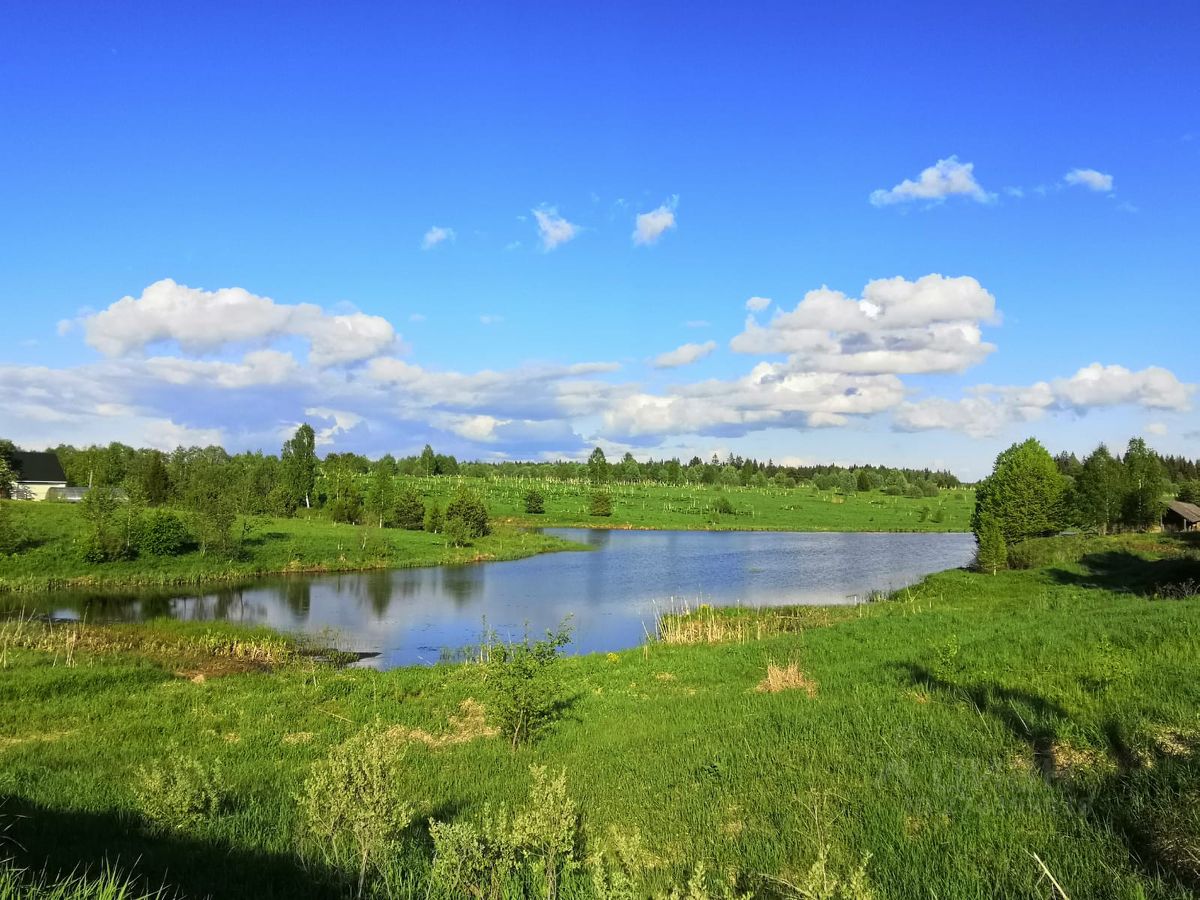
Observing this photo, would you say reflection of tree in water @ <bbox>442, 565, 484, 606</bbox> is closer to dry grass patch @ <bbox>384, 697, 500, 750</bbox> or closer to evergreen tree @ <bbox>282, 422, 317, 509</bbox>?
dry grass patch @ <bbox>384, 697, 500, 750</bbox>

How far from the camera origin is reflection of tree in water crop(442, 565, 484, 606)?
44344 mm

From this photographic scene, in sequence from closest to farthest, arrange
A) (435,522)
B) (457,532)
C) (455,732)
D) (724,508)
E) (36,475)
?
(455,732) → (457,532) → (435,522) → (36,475) → (724,508)

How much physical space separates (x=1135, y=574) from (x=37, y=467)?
359 ft

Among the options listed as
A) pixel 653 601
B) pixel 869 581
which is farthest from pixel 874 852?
pixel 869 581

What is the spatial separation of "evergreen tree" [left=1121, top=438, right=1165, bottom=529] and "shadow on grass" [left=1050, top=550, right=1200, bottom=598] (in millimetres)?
34392

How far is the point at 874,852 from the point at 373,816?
15.8ft

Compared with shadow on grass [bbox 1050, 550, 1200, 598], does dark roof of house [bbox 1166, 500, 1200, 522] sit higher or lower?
higher

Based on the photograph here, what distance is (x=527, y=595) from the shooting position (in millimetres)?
44781

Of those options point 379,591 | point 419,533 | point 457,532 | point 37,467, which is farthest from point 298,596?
point 37,467

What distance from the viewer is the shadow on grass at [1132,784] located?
5.63 metres

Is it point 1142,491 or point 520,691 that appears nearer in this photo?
point 520,691

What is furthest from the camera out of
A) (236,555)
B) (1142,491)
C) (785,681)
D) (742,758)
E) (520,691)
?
(1142,491)

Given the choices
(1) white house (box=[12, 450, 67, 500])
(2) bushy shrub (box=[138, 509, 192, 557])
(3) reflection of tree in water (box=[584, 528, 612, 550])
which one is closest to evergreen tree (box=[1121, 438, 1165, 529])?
(3) reflection of tree in water (box=[584, 528, 612, 550])

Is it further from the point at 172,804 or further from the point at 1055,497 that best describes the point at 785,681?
the point at 1055,497
